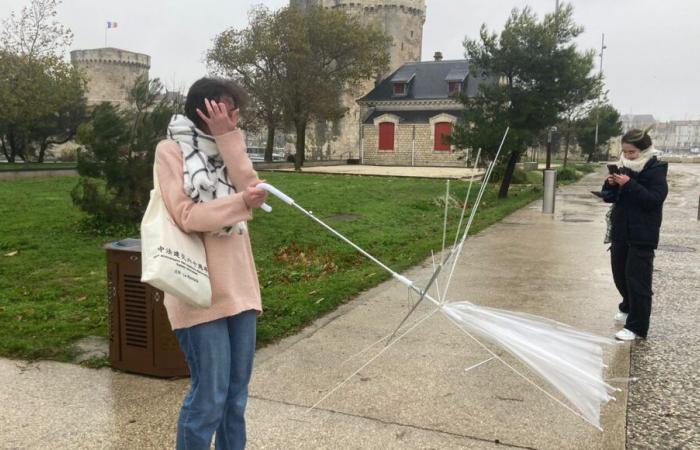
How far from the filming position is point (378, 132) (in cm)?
5384

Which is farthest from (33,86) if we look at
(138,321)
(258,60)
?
(138,321)

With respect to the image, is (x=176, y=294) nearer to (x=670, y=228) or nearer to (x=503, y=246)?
(x=503, y=246)

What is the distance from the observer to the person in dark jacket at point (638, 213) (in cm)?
530

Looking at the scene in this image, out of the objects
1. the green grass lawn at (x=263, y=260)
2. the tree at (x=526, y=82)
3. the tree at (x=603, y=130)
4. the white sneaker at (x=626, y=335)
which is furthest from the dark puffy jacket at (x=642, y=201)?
the tree at (x=603, y=130)

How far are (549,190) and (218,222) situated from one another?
50.5 feet

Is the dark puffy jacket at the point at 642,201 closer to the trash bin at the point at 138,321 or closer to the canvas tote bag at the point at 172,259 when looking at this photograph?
the trash bin at the point at 138,321

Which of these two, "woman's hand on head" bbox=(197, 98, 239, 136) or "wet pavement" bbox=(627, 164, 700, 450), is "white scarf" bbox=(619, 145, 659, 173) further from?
"woman's hand on head" bbox=(197, 98, 239, 136)

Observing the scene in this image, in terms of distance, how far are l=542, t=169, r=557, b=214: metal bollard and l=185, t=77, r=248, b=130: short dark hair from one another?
14997mm

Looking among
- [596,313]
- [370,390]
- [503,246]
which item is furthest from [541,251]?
[370,390]

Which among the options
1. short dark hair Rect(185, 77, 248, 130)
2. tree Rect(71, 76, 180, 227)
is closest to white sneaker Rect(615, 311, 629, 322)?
short dark hair Rect(185, 77, 248, 130)

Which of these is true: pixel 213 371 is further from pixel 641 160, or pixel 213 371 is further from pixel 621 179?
pixel 641 160

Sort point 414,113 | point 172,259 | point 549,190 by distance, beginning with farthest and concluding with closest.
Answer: point 414,113
point 549,190
point 172,259

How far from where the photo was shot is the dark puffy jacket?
5270mm

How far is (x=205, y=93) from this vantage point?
2668 mm
